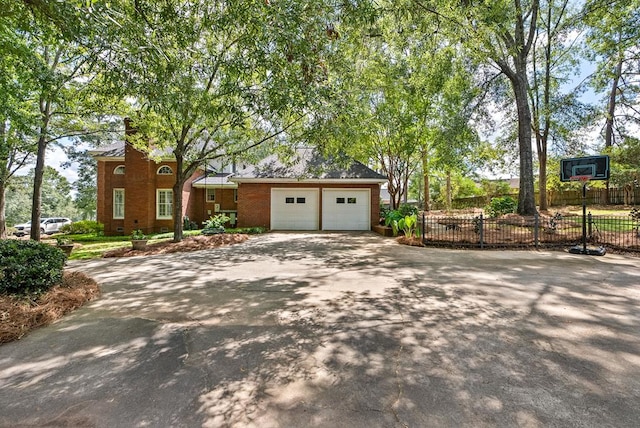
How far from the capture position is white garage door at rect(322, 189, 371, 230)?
1633cm

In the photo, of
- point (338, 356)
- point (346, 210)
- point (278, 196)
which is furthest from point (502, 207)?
point (338, 356)

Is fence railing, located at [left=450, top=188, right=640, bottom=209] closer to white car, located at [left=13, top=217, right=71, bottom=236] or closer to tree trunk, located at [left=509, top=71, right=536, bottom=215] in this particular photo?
tree trunk, located at [left=509, top=71, right=536, bottom=215]

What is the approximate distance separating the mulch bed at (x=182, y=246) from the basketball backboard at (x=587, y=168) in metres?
11.4

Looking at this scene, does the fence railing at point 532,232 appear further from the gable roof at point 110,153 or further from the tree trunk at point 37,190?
the gable roof at point 110,153

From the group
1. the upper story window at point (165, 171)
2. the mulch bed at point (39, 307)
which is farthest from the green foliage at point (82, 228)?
the mulch bed at point (39, 307)

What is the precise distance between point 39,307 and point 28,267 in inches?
28.9

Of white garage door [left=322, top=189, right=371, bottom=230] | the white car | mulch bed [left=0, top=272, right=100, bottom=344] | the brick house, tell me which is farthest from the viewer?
the white car

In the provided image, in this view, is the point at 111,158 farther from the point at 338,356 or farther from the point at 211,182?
the point at 338,356

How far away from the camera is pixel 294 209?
1658 centimetres

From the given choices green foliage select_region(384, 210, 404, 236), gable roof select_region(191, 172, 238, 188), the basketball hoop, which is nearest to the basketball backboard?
the basketball hoop

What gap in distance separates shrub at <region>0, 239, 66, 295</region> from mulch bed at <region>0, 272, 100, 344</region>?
6.6 inches

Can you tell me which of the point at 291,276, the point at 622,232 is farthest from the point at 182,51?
the point at 622,232

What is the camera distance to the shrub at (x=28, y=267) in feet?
13.6

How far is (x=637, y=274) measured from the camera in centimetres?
620
